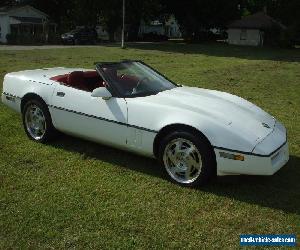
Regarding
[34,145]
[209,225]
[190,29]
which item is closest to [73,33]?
[190,29]

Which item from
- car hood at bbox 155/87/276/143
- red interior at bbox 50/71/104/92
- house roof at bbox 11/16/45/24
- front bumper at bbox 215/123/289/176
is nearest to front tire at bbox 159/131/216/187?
front bumper at bbox 215/123/289/176

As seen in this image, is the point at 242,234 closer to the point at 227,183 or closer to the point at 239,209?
the point at 239,209

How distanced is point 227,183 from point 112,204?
1.47m

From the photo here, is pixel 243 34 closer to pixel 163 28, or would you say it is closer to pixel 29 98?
pixel 163 28

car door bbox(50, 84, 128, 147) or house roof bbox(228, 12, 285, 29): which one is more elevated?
house roof bbox(228, 12, 285, 29)

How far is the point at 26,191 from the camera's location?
464cm

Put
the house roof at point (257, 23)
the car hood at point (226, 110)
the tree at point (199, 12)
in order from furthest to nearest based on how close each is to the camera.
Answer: the tree at point (199, 12), the house roof at point (257, 23), the car hood at point (226, 110)

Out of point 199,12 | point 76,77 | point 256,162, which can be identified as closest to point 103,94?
point 76,77

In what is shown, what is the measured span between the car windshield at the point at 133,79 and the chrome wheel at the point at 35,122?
1.22 metres

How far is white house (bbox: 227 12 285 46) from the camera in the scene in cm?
4600

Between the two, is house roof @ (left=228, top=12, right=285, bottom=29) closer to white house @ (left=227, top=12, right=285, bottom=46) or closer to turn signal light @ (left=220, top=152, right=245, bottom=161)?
white house @ (left=227, top=12, right=285, bottom=46)

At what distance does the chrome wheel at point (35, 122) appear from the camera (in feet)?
20.1

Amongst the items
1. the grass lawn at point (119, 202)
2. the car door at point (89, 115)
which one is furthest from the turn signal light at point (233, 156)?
the car door at point (89, 115)

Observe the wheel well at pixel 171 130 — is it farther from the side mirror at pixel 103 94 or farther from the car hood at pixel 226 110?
the side mirror at pixel 103 94
